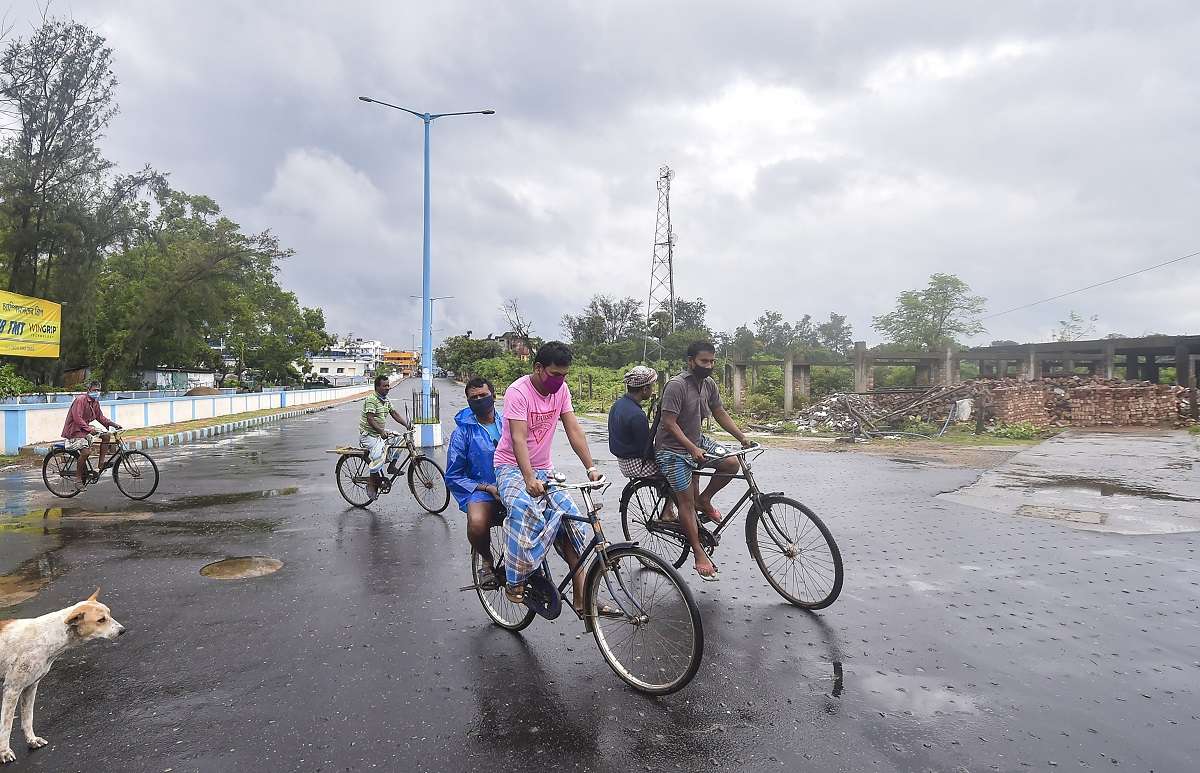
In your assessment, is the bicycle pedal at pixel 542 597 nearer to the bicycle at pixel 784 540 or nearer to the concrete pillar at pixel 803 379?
the bicycle at pixel 784 540

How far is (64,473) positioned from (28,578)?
16.9ft

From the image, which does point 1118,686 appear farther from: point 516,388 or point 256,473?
point 256,473

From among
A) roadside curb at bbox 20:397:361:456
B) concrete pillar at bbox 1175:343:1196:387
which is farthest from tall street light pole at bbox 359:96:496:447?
concrete pillar at bbox 1175:343:1196:387

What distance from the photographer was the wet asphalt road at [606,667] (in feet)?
9.77

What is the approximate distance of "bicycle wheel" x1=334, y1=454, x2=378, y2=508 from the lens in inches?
356

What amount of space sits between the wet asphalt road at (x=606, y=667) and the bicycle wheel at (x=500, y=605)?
13 cm

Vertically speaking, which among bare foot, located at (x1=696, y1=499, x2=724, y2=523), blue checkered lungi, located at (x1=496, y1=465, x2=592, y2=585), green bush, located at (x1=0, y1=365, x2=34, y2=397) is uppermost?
green bush, located at (x1=0, y1=365, x2=34, y2=397)

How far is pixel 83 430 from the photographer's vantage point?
961 cm

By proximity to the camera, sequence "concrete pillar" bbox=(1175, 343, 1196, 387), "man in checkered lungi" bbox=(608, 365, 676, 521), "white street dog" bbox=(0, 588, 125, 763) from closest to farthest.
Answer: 1. "white street dog" bbox=(0, 588, 125, 763)
2. "man in checkered lungi" bbox=(608, 365, 676, 521)
3. "concrete pillar" bbox=(1175, 343, 1196, 387)

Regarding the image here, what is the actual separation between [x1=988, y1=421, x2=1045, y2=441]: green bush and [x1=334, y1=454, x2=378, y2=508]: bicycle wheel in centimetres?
1924

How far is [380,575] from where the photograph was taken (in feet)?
18.8

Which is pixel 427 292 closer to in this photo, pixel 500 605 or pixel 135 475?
pixel 135 475

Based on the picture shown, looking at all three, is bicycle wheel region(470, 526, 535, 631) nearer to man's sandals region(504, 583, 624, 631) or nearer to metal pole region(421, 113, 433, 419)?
man's sandals region(504, 583, 624, 631)

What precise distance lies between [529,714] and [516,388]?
1.80m
